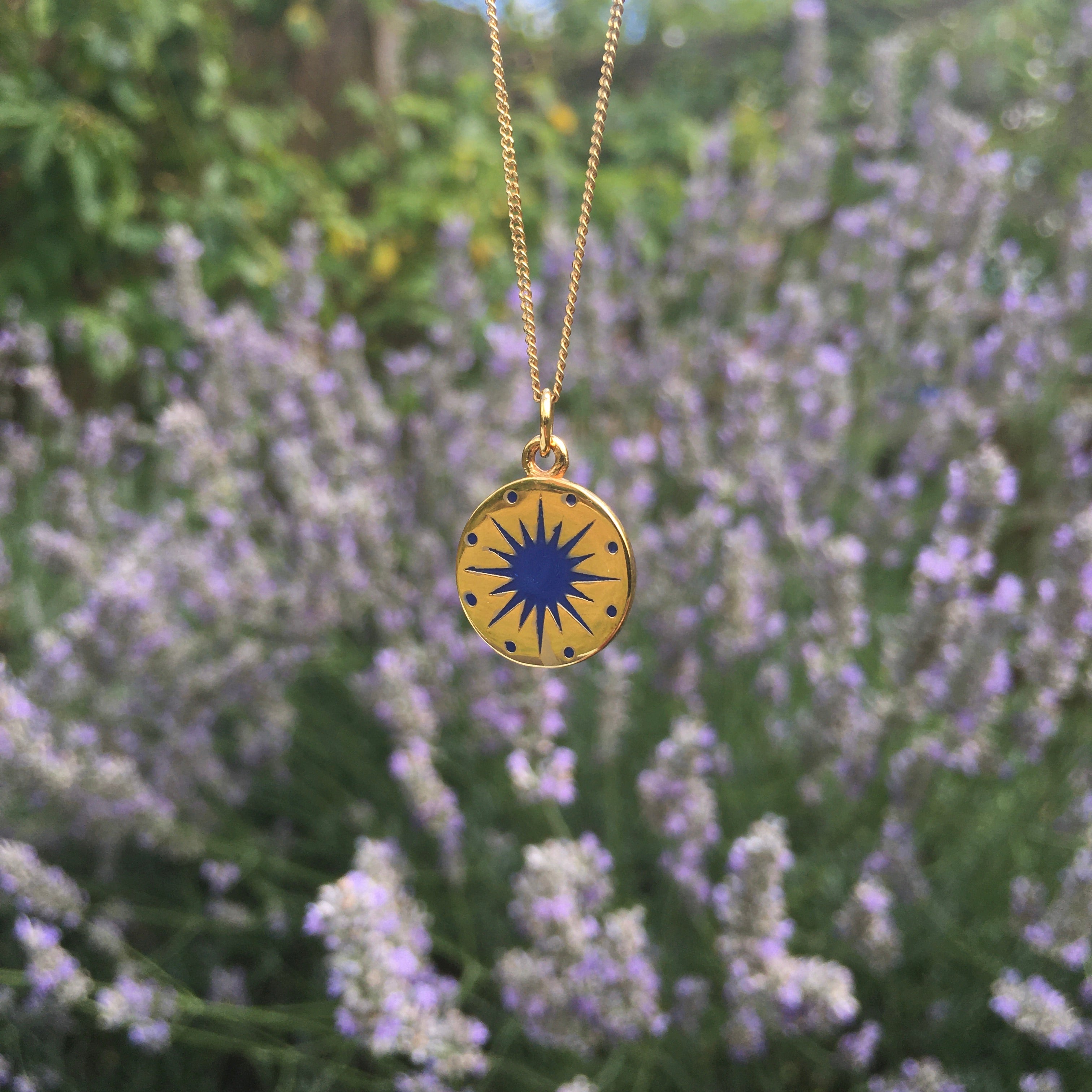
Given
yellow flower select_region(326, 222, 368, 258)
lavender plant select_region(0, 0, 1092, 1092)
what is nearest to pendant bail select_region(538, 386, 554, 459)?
lavender plant select_region(0, 0, 1092, 1092)

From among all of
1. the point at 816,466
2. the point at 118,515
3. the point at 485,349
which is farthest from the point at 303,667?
the point at 485,349

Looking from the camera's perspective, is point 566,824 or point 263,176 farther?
point 263,176

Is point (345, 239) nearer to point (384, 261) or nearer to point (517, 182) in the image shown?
point (384, 261)

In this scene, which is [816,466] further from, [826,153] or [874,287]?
[826,153]

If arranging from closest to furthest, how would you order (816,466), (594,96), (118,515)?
(816,466) → (118,515) → (594,96)

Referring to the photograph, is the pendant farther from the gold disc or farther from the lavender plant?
the lavender plant

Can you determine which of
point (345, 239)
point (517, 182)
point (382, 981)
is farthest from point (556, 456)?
point (345, 239)

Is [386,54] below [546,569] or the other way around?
the other way around
